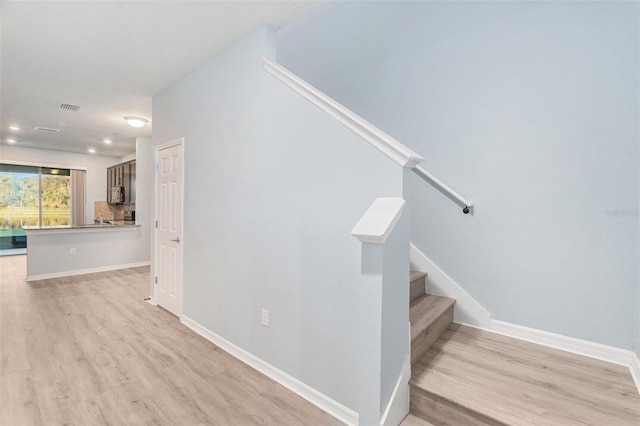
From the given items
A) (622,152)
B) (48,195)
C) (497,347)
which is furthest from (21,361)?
(48,195)

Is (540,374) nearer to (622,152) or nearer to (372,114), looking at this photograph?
(622,152)

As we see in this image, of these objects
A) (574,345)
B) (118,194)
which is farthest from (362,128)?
(118,194)

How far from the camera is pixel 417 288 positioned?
261cm

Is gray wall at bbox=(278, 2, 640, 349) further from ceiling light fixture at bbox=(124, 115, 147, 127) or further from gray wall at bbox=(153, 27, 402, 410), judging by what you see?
ceiling light fixture at bbox=(124, 115, 147, 127)

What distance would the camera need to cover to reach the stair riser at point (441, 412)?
1.51m

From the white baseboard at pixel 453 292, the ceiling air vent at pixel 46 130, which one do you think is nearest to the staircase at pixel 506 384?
the white baseboard at pixel 453 292

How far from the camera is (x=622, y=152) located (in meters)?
1.91

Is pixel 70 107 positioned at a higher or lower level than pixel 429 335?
higher

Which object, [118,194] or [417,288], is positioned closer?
[417,288]

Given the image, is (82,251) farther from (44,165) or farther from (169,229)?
(44,165)

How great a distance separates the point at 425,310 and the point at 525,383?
0.75m

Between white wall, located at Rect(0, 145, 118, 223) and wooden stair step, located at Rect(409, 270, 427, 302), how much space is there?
897 centimetres

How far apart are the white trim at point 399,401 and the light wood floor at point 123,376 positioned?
1.49ft

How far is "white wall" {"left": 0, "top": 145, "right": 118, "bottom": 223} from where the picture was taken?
23.2ft
